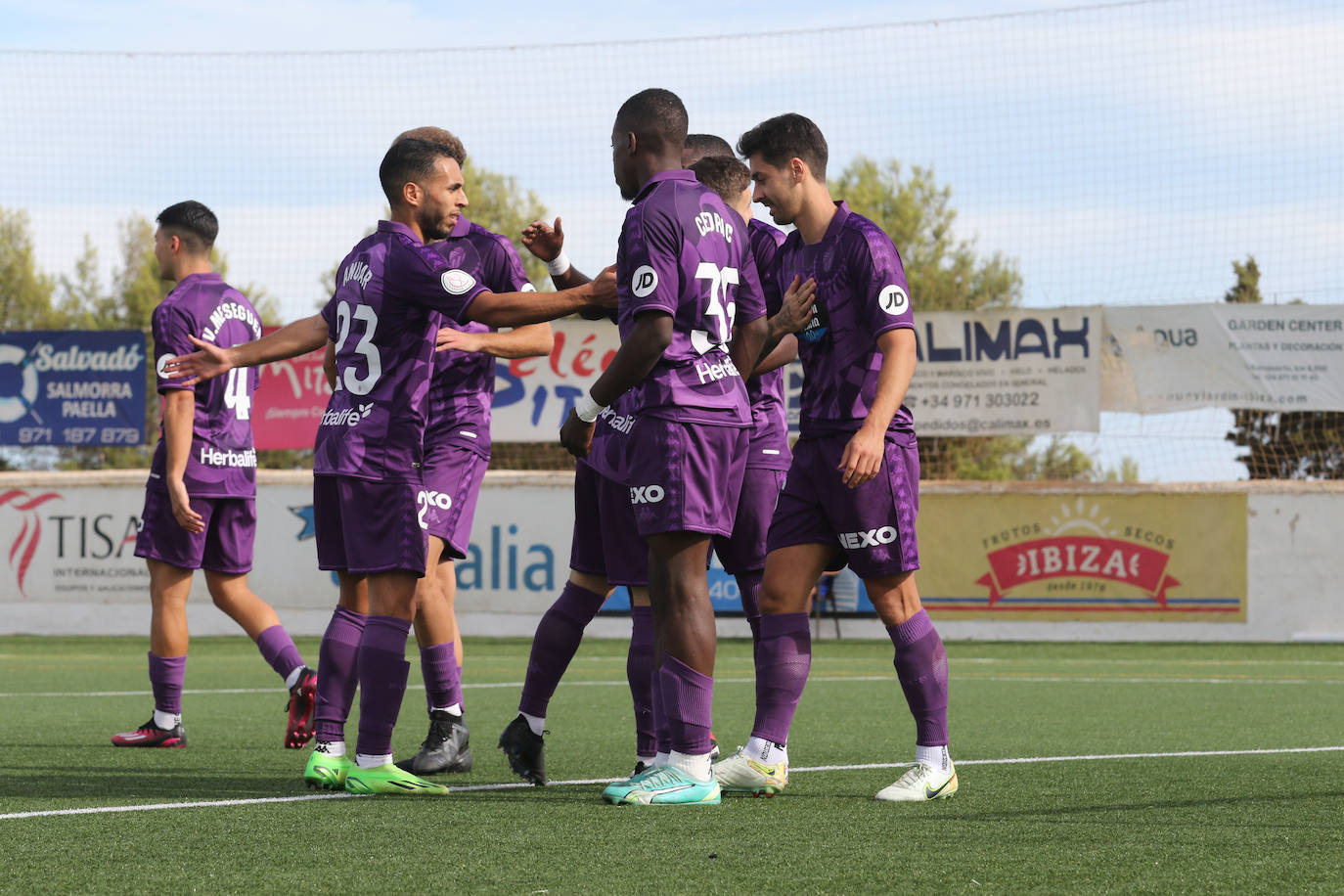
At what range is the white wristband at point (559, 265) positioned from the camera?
5475 millimetres

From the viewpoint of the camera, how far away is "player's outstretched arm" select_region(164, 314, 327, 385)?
17.0ft

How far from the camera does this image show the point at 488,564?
1647 cm

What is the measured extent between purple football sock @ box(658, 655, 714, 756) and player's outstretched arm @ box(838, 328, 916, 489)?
73 cm

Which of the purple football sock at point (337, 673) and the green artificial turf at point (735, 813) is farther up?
the purple football sock at point (337, 673)

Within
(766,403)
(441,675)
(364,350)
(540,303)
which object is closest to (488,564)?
(441,675)

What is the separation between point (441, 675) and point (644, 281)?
2054mm

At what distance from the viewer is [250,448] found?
7.14m

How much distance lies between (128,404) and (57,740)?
12.8 metres

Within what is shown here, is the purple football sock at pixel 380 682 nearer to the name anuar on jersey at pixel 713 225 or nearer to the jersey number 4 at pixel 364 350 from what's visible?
the jersey number 4 at pixel 364 350

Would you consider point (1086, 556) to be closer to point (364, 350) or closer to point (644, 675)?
point (644, 675)

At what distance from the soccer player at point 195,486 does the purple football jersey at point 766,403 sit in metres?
2.28

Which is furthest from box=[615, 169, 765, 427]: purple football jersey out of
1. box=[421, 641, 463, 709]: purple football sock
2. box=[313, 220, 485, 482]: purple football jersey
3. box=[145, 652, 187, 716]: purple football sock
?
box=[145, 652, 187, 716]: purple football sock

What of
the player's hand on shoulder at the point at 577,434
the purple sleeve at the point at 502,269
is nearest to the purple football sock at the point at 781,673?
the player's hand on shoulder at the point at 577,434

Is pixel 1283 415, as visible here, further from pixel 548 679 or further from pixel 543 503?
pixel 548 679
